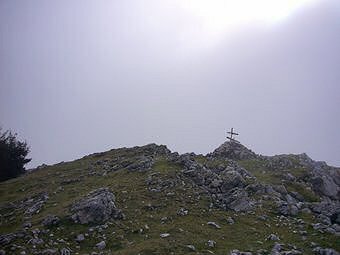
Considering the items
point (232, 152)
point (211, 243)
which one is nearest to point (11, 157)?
point (232, 152)

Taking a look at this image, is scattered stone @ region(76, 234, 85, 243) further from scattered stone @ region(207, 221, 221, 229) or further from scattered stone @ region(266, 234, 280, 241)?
scattered stone @ region(266, 234, 280, 241)

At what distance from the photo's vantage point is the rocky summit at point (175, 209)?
29.6m

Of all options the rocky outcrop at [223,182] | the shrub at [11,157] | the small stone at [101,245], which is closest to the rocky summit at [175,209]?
the small stone at [101,245]

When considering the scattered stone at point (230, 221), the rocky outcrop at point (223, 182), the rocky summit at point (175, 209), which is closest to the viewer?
the rocky summit at point (175, 209)

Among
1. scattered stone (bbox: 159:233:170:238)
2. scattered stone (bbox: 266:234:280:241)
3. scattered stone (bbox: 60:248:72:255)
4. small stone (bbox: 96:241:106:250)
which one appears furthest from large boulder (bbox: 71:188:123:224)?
scattered stone (bbox: 266:234:280:241)

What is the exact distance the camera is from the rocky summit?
29.6 meters

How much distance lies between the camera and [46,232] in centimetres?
3167

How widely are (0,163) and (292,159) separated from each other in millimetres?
47231

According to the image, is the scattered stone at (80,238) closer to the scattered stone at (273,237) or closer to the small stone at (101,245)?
the small stone at (101,245)

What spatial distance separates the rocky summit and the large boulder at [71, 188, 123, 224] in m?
0.09

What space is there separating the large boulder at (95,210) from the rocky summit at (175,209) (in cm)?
9

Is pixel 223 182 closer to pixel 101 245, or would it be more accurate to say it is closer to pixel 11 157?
pixel 101 245

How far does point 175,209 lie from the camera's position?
36094 mm

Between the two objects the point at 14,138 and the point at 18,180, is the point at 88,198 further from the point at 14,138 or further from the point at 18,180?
the point at 14,138
